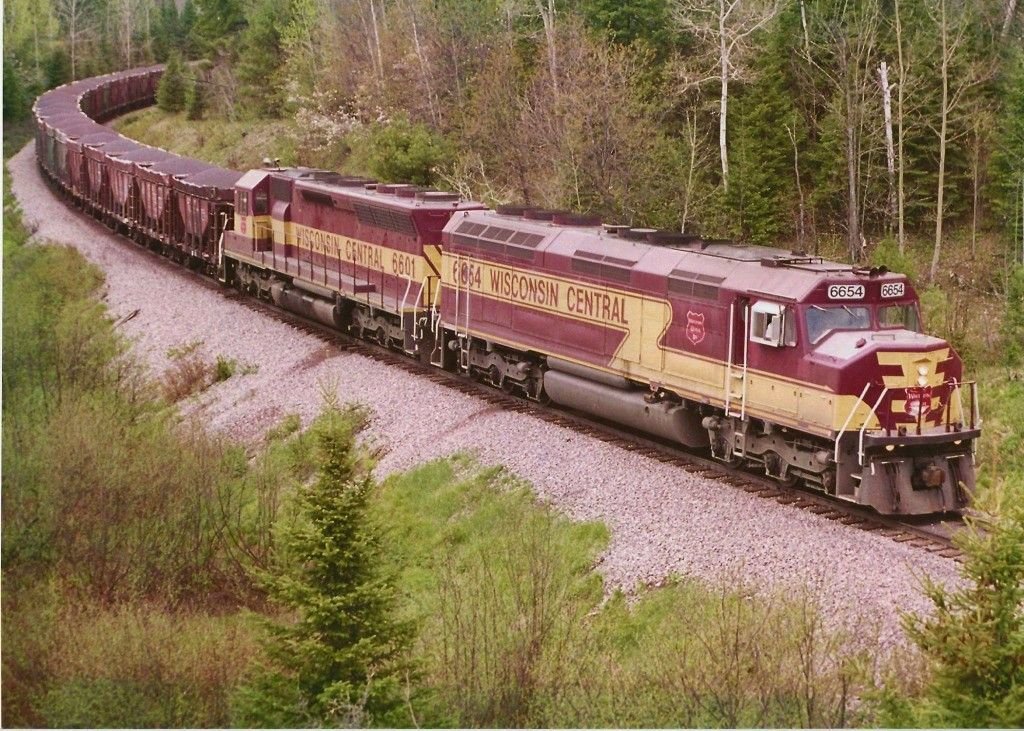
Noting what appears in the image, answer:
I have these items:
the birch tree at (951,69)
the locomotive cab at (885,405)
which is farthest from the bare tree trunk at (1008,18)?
the locomotive cab at (885,405)

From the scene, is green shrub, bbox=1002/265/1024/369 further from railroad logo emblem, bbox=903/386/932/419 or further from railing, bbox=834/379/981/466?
railroad logo emblem, bbox=903/386/932/419

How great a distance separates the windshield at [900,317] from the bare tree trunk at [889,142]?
16999mm

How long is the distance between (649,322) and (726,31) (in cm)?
1720

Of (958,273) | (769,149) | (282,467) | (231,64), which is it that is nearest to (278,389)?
(282,467)

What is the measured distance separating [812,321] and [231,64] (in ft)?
127

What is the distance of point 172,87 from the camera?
51844mm

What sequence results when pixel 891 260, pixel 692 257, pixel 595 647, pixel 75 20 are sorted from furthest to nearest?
pixel 75 20, pixel 891 260, pixel 692 257, pixel 595 647

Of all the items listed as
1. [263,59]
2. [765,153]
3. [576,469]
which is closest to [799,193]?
[765,153]

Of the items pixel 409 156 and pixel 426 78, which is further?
pixel 426 78

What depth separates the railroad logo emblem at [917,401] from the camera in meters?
15.7

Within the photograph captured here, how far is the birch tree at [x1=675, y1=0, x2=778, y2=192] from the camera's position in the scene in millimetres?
33531

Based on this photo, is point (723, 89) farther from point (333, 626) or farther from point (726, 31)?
point (333, 626)

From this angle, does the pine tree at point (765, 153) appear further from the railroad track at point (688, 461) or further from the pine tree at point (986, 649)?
the pine tree at point (986, 649)

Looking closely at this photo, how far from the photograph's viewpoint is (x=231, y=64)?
50.8 metres
